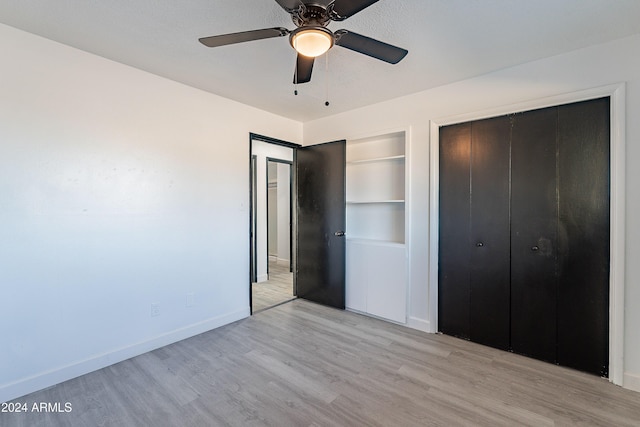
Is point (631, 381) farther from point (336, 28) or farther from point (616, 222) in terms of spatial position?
point (336, 28)

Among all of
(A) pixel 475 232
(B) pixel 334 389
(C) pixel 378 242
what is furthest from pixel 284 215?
(B) pixel 334 389

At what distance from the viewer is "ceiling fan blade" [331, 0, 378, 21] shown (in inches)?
51.6

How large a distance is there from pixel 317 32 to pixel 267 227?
3.95 metres

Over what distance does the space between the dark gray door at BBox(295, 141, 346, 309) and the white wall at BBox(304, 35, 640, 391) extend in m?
0.33

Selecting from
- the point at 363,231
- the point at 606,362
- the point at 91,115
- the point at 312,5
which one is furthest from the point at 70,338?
the point at 606,362

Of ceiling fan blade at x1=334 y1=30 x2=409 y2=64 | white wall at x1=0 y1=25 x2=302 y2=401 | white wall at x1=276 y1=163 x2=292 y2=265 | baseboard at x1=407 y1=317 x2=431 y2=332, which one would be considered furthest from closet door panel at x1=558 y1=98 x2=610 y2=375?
white wall at x1=276 y1=163 x2=292 y2=265

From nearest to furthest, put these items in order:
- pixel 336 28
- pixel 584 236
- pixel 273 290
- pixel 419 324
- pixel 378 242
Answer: pixel 336 28 < pixel 584 236 < pixel 419 324 < pixel 378 242 < pixel 273 290

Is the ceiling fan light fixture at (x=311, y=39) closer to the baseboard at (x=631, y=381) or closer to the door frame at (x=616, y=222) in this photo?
the door frame at (x=616, y=222)

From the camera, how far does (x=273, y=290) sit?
4.46m

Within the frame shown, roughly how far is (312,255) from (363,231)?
77cm

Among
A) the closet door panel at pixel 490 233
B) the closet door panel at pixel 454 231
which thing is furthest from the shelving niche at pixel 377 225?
the closet door panel at pixel 490 233

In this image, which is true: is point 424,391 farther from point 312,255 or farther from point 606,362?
point 312,255

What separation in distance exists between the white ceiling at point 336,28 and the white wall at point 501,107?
4.7 inches

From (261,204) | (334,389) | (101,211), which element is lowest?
(334,389)
